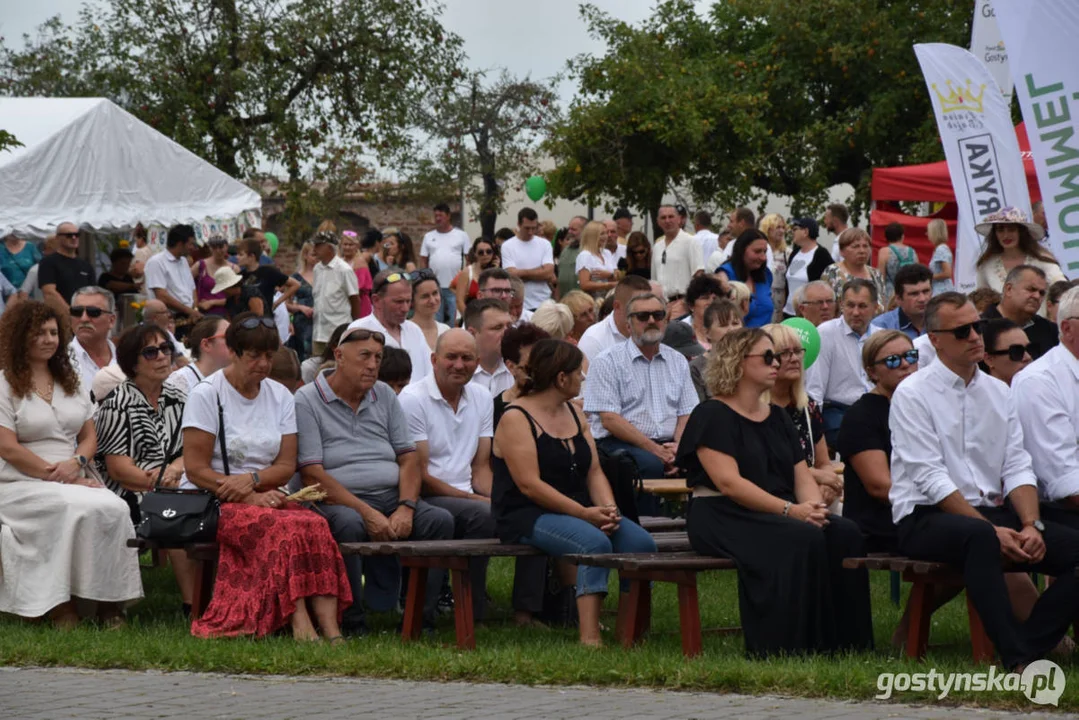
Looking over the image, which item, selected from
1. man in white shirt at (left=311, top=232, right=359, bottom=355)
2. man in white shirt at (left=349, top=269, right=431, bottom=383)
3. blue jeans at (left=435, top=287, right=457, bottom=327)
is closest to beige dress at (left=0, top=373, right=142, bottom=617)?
→ man in white shirt at (left=349, top=269, right=431, bottom=383)

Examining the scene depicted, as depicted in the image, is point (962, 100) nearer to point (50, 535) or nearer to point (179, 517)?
point (179, 517)

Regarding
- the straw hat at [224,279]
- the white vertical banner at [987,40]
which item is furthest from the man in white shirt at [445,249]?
the white vertical banner at [987,40]

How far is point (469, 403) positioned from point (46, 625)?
255 cm

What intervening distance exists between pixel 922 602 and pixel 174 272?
38.2 ft

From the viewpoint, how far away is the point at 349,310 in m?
18.6

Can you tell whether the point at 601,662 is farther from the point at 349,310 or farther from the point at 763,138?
the point at 763,138

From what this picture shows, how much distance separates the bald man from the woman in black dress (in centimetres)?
173

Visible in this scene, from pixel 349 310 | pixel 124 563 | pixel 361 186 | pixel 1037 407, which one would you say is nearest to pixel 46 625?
pixel 124 563

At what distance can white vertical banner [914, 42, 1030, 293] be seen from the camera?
1348cm

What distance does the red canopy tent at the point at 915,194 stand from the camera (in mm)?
20344

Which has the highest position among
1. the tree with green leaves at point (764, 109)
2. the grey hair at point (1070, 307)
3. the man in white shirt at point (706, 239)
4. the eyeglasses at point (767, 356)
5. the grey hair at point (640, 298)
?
the tree with green leaves at point (764, 109)

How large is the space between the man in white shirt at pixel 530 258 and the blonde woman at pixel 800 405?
9.16 meters

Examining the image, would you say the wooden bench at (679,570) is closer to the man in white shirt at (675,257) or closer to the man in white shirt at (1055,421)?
the man in white shirt at (1055,421)

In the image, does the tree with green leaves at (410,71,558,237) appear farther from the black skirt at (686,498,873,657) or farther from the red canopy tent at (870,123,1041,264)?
the black skirt at (686,498,873,657)
